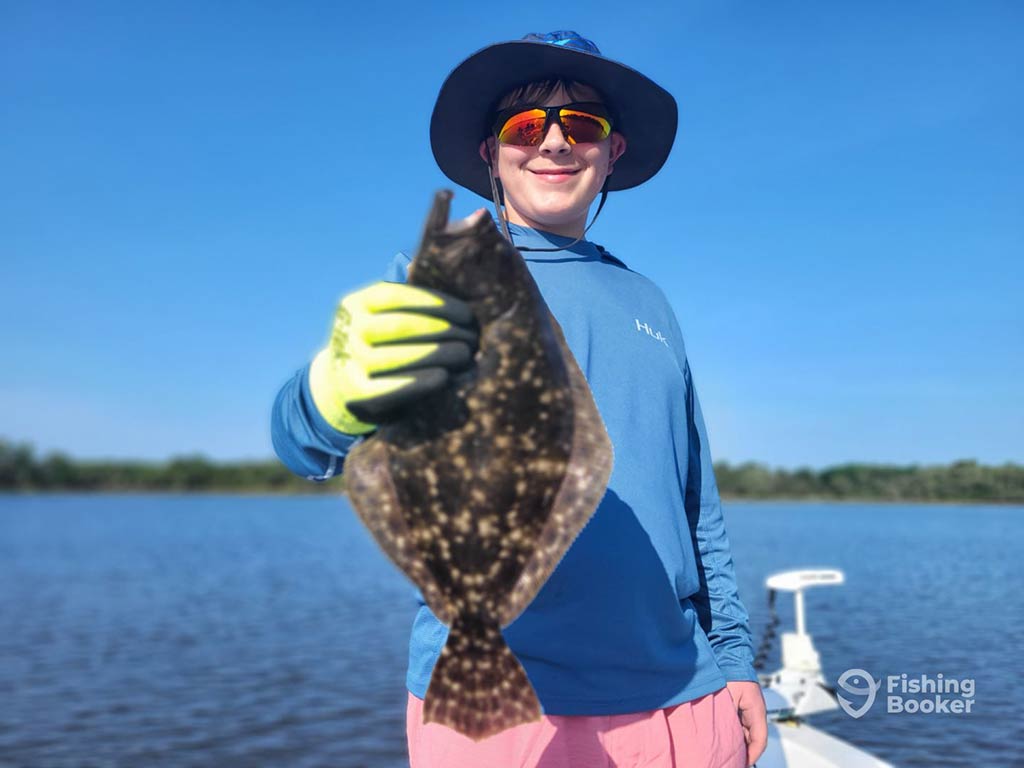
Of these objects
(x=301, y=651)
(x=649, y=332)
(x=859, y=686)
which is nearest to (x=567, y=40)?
(x=649, y=332)

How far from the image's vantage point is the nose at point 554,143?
292 cm

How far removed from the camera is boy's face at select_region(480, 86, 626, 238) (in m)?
2.96

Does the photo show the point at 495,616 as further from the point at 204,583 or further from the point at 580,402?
the point at 204,583

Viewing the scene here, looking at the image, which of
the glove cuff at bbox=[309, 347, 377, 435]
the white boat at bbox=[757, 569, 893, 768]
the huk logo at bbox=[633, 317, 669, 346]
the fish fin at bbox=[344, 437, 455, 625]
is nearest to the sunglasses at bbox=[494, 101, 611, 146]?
the huk logo at bbox=[633, 317, 669, 346]

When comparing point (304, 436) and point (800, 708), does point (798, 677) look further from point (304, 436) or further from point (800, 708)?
point (304, 436)

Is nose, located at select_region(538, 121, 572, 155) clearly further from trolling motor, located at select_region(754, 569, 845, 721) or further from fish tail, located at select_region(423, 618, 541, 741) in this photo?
trolling motor, located at select_region(754, 569, 845, 721)

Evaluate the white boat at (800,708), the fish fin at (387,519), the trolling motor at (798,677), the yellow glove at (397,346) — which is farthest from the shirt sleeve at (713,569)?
the trolling motor at (798,677)

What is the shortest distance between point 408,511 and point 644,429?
1.04 metres

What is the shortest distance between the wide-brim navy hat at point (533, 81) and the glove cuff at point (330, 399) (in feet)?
5.26

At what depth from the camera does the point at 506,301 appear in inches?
79.5

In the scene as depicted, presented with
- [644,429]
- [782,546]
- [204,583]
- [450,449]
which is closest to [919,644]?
[644,429]

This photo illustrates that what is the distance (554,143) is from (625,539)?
1.53 meters

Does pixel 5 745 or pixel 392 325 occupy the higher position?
pixel 392 325

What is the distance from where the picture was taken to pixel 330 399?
208cm
